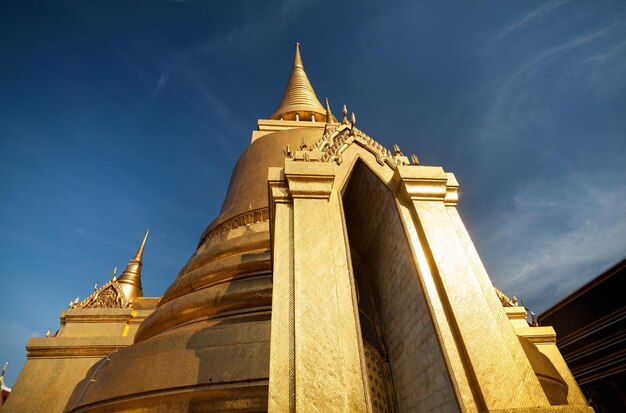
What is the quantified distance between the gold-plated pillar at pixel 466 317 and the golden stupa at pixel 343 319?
1cm

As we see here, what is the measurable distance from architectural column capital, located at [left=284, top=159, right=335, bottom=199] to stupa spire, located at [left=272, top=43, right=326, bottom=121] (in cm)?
1038

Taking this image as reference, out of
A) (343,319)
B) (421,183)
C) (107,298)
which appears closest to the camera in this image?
(343,319)

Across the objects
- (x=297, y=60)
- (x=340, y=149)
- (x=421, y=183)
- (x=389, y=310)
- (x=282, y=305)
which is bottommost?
(x=282, y=305)

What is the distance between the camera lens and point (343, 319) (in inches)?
122

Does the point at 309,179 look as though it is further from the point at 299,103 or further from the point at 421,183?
the point at 299,103

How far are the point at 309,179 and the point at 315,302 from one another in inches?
60.6

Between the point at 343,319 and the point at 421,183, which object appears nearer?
the point at 343,319

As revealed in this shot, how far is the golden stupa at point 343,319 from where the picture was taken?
284 centimetres

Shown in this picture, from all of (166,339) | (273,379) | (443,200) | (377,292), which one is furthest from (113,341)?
(443,200)

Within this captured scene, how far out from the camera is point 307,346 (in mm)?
2857

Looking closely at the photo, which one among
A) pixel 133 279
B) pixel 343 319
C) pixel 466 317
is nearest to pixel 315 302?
pixel 343 319

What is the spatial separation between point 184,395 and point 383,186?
367cm

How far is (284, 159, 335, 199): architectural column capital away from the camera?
402 centimetres

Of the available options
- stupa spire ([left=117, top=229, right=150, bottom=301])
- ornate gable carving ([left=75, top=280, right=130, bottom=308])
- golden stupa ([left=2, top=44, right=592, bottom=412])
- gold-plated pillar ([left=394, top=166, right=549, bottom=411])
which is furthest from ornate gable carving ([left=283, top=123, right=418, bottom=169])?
stupa spire ([left=117, top=229, right=150, bottom=301])
